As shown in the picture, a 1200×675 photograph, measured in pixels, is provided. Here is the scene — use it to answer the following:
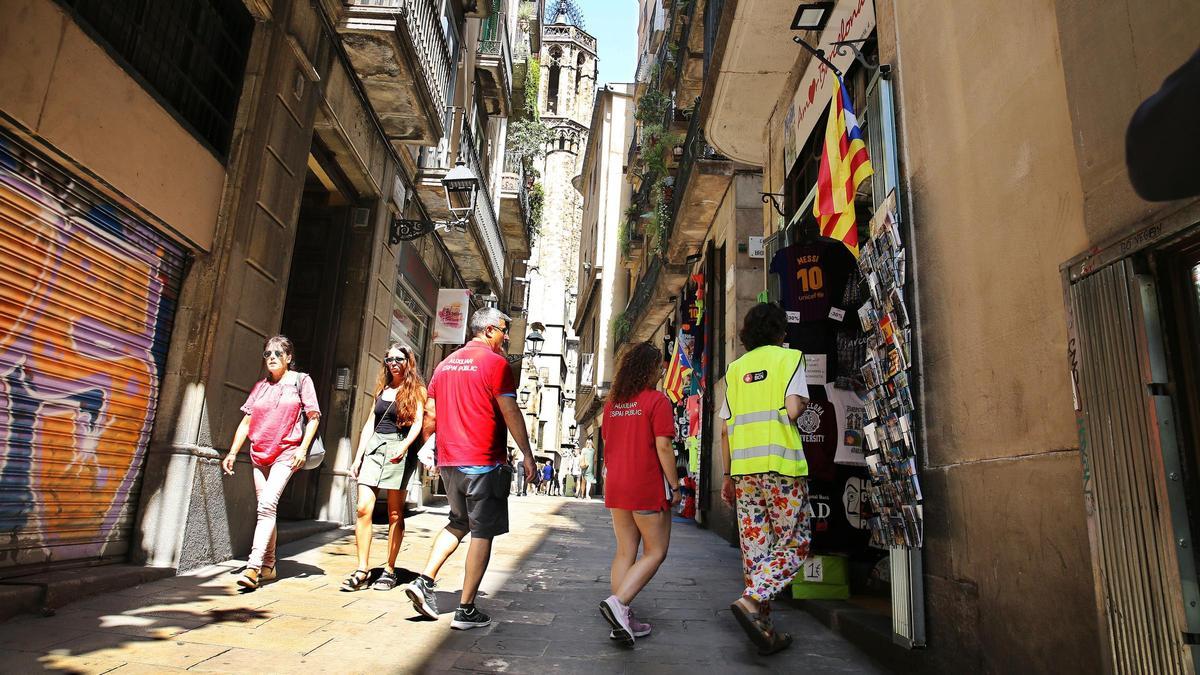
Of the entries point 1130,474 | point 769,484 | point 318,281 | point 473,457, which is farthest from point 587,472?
point 1130,474

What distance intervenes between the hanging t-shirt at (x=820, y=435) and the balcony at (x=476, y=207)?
27.3 ft

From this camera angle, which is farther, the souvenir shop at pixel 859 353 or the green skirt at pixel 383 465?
the green skirt at pixel 383 465

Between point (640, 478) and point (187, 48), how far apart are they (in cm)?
481

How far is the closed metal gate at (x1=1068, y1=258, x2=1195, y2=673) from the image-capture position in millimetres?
2164

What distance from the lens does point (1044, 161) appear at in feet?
9.49

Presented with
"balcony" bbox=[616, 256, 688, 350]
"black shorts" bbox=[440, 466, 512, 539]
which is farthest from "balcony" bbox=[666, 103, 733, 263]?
"black shorts" bbox=[440, 466, 512, 539]

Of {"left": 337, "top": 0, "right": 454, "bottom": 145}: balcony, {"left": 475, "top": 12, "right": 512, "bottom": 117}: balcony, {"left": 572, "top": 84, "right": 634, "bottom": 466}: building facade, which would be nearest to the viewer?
{"left": 337, "top": 0, "right": 454, "bottom": 145}: balcony

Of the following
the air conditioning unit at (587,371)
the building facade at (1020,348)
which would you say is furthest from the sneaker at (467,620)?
the air conditioning unit at (587,371)

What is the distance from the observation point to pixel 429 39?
32.8 ft

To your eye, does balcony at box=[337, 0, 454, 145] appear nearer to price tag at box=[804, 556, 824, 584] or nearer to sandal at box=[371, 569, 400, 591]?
sandal at box=[371, 569, 400, 591]

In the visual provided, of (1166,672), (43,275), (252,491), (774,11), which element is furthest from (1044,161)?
(252,491)

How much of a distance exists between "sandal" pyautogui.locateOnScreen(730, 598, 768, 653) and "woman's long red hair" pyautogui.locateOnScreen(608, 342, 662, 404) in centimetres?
136

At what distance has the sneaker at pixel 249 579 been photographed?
4.86 m

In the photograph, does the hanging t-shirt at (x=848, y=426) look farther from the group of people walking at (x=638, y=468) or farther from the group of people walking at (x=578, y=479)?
the group of people walking at (x=578, y=479)
